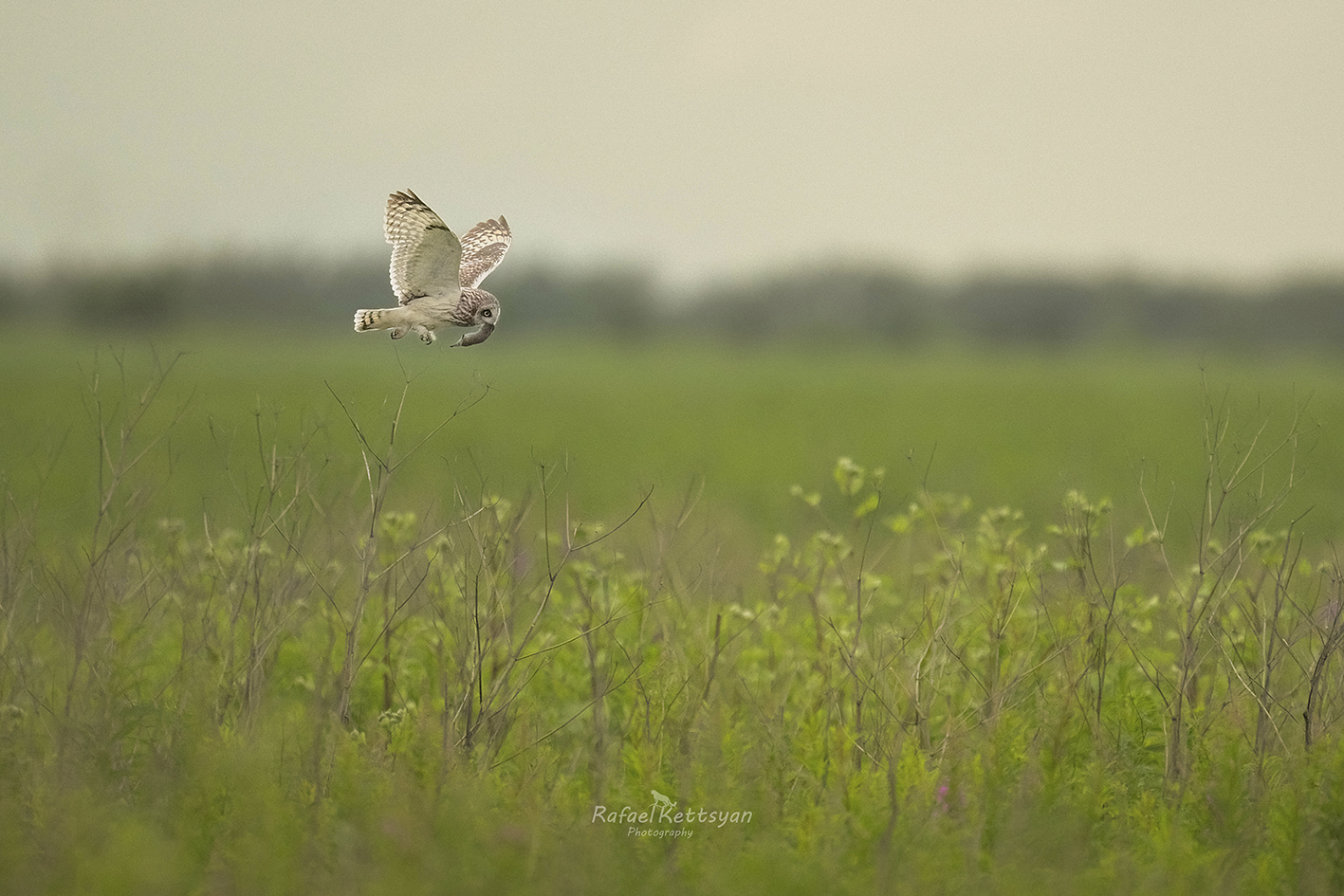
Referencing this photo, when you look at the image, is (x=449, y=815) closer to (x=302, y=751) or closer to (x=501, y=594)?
(x=302, y=751)

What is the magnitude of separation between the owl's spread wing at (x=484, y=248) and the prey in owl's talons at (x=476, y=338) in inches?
40.2

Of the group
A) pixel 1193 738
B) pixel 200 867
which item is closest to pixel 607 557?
pixel 200 867

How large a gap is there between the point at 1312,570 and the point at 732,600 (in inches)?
112

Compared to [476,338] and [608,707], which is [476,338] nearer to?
[476,338]

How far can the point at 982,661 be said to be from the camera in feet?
17.0

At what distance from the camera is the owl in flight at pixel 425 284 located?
232 centimetres

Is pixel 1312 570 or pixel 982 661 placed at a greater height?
pixel 1312 570

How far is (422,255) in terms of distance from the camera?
2.66m

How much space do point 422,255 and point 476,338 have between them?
0.68m

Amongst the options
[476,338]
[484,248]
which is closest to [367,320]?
[476,338]

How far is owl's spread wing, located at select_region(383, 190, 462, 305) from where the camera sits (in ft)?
8.52

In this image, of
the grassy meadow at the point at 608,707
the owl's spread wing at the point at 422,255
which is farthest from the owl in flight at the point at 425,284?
the grassy meadow at the point at 608,707

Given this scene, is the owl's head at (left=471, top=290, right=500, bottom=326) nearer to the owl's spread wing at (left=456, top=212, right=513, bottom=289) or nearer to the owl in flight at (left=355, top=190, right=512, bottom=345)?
the owl in flight at (left=355, top=190, right=512, bottom=345)

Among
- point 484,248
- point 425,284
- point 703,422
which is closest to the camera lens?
point 425,284
